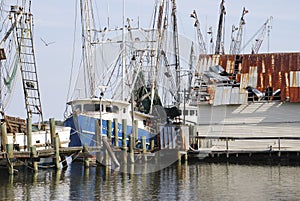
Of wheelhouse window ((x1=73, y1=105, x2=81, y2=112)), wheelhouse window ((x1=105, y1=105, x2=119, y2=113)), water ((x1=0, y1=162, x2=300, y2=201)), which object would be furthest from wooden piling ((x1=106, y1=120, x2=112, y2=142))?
wheelhouse window ((x1=73, y1=105, x2=81, y2=112))

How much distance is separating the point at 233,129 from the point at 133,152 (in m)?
9.64

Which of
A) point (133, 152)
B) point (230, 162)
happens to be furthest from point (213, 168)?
point (133, 152)

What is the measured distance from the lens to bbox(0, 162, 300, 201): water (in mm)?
36000

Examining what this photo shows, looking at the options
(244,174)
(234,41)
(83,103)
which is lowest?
(244,174)

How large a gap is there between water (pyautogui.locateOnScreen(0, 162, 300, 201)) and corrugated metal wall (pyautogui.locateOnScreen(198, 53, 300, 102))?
9.39 m

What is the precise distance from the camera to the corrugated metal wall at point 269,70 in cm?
5544

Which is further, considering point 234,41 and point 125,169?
point 234,41

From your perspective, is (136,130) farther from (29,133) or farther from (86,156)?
(29,133)

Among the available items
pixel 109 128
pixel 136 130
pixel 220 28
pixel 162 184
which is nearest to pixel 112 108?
pixel 136 130

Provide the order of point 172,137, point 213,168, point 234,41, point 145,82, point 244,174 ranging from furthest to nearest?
point 234,41
point 145,82
point 172,137
point 213,168
point 244,174

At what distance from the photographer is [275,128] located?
2144 inches

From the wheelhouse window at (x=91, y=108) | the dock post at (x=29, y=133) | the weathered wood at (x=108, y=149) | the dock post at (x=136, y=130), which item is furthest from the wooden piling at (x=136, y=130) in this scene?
the dock post at (x=29, y=133)

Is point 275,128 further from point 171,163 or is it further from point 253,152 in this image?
point 171,163

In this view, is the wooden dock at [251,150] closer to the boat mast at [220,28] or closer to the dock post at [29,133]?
the dock post at [29,133]
